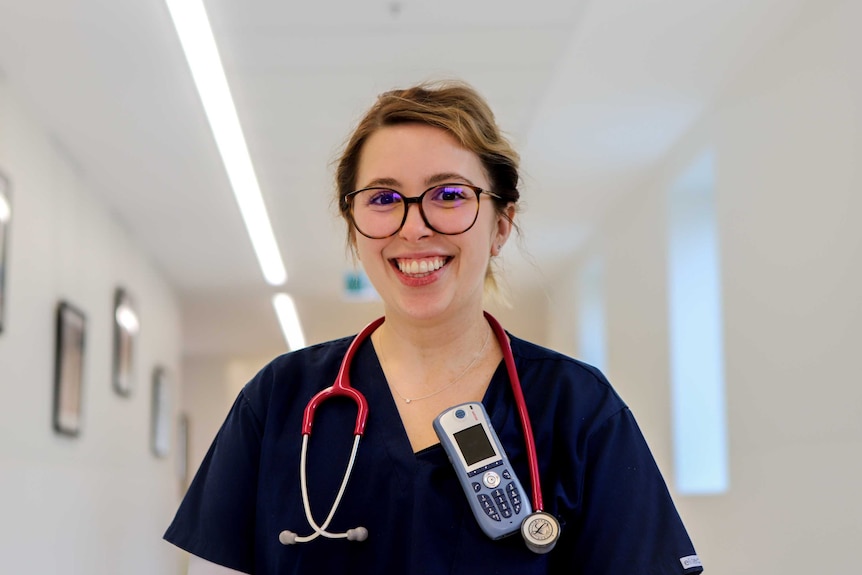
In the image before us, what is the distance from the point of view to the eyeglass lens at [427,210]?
1.36 meters

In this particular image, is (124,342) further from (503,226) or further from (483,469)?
(483,469)

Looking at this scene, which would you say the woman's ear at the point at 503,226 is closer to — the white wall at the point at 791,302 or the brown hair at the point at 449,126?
the brown hair at the point at 449,126

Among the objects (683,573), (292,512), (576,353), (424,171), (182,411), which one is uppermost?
(182,411)

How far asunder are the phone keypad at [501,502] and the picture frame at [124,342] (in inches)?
198

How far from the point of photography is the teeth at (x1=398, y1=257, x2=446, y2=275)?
4.49ft

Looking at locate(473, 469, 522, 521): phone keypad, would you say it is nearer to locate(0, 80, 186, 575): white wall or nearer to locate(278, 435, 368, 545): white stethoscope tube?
locate(278, 435, 368, 545): white stethoscope tube

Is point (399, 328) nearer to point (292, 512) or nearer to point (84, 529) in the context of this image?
point (292, 512)

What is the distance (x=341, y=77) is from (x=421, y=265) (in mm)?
3077

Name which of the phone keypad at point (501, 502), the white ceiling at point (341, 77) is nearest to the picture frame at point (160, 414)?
the white ceiling at point (341, 77)

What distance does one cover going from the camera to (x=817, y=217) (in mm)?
3406

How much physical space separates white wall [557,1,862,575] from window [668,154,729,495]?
228mm

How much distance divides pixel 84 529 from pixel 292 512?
4124 millimetres

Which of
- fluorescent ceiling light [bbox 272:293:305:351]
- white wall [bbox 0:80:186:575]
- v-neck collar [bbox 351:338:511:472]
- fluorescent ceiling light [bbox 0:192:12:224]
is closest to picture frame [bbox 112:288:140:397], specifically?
white wall [bbox 0:80:186:575]

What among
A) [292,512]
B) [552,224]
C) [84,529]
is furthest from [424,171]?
[552,224]
